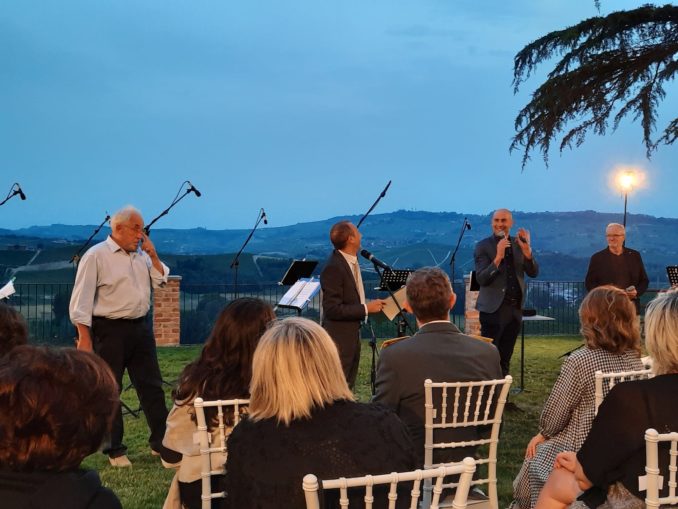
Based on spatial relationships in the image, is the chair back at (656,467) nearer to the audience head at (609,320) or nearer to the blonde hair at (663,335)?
the blonde hair at (663,335)

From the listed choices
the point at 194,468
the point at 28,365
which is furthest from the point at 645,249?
the point at 28,365

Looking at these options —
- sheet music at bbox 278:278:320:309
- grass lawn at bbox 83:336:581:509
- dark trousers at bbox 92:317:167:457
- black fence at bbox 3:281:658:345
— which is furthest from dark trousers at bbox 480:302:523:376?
black fence at bbox 3:281:658:345

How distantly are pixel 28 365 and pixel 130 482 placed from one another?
3.51 metres

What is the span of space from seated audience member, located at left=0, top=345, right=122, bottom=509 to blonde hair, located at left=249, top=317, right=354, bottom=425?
0.65 m

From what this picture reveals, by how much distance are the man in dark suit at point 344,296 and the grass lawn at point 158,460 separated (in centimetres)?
134

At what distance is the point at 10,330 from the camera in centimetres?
291

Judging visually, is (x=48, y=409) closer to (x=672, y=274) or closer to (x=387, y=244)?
(x=672, y=274)

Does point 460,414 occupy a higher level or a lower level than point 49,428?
lower

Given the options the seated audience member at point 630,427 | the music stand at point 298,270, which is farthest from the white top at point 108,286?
the seated audience member at point 630,427

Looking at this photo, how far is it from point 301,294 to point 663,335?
14.5 ft

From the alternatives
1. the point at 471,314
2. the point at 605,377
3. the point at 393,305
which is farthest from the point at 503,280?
the point at 471,314

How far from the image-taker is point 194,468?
283 cm

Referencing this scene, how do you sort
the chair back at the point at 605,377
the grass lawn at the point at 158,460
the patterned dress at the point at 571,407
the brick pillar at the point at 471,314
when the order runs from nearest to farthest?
the chair back at the point at 605,377
the patterned dress at the point at 571,407
the grass lawn at the point at 158,460
the brick pillar at the point at 471,314

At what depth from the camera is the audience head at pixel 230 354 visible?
2.81 metres
